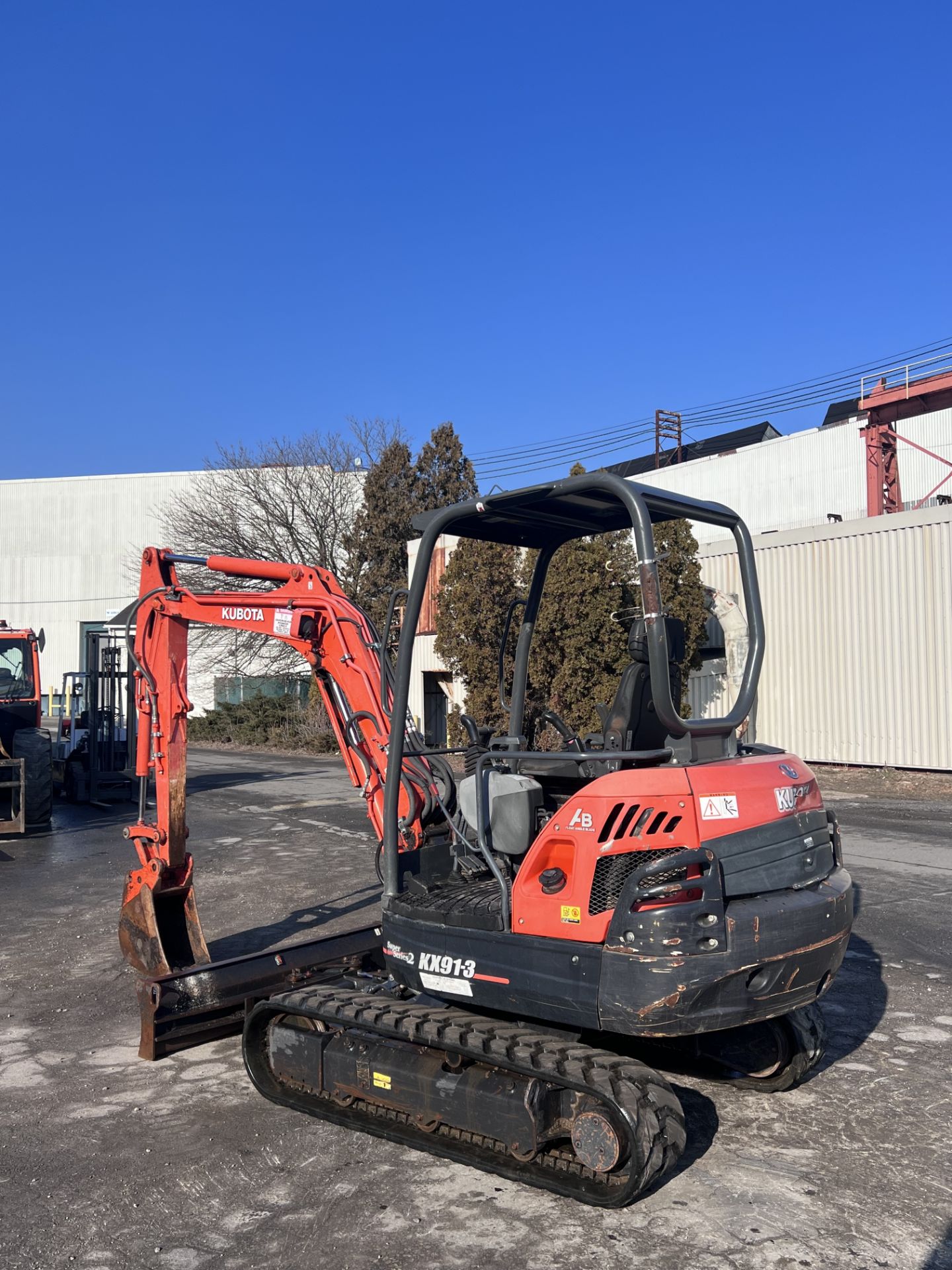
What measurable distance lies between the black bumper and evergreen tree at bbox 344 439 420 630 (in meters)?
29.2

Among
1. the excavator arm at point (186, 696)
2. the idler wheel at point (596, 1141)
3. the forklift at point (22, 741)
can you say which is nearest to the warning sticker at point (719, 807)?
the idler wheel at point (596, 1141)

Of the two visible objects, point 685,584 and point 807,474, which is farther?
point 807,474

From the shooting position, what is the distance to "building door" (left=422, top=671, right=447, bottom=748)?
2823cm

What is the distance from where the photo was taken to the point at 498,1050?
4.50 m

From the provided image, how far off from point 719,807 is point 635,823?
1.19 feet

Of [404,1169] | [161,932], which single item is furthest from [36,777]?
[404,1169]

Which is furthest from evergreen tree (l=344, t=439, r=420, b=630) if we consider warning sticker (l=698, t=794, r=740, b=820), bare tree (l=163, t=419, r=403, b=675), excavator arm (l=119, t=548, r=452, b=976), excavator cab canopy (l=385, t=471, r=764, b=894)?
warning sticker (l=698, t=794, r=740, b=820)

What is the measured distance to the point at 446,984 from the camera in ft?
16.0

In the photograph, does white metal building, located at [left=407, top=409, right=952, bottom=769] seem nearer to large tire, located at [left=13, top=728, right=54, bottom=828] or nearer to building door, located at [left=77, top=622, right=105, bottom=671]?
large tire, located at [left=13, top=728, right=54, bottom=828]

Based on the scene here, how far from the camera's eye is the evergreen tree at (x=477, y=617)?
21.6 m

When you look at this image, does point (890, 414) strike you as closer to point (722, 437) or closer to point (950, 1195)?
point (722, 437)

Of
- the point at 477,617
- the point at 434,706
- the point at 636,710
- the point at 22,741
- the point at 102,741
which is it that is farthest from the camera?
the point at 434,706

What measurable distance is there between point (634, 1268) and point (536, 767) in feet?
6.61

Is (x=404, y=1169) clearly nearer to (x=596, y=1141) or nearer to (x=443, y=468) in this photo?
(x=596, y=1141)
